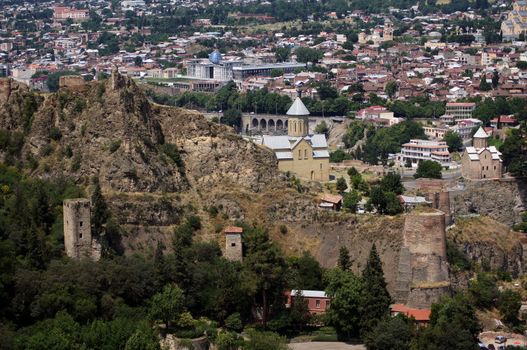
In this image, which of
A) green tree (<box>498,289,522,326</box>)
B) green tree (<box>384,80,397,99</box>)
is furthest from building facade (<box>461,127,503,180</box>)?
green tree (<box>384,80,397,99</box>)

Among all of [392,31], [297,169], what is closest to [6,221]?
[297,169]

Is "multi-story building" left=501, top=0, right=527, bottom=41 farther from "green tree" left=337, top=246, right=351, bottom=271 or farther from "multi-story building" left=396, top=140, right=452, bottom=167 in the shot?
"green tree" left=337, top=246, right=351, bottom=271

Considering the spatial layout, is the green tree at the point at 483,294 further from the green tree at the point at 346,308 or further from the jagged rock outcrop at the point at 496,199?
the jagged rock outcrop at the point at 496,199

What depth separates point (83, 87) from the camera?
1540 inches

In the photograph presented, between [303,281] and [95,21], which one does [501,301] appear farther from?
[95,21]

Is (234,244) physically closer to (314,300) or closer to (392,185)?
(314,300)

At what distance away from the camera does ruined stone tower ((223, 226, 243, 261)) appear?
116 feet

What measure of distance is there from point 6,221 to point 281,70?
74195 millimetres

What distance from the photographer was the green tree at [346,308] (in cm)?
3325

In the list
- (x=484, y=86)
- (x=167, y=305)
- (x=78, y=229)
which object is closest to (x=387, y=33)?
(x=484, y=86)

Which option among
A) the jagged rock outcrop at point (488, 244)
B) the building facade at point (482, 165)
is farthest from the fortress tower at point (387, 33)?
the jagged rock outcrop at point (488, 244)

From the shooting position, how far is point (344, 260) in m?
35.6

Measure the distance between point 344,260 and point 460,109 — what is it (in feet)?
139

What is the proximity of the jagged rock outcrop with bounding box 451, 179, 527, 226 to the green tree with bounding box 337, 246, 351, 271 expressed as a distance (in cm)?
1304
